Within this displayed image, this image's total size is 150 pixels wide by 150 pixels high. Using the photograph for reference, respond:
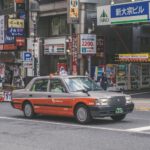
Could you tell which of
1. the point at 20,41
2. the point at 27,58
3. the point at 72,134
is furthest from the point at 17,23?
the point at 72,134

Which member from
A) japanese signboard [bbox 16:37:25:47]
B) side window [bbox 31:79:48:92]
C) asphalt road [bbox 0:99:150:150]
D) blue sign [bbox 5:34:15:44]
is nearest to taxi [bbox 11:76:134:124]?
side window [bbox 31:79:48:92]

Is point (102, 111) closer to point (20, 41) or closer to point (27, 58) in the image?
point (27, 58)

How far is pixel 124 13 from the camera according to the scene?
31234 millimetres

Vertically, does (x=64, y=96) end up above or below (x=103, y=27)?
below

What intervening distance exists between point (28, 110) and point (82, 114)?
9.68ft

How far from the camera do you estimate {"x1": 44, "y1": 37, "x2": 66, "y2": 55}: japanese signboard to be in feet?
122

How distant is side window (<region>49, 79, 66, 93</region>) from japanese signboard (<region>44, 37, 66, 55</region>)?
768 inches

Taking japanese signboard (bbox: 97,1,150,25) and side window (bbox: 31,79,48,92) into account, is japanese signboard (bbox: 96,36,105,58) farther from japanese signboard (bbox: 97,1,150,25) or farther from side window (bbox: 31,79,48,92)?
side window (bbox: 31,79,48,92)

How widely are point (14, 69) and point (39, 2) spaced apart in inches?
282

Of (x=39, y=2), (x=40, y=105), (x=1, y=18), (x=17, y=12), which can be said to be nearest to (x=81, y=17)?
(x=39, y=2)

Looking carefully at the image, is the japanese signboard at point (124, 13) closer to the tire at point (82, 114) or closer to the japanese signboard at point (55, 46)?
the japanese signboard at point (55, 46)

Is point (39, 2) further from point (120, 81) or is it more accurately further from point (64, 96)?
point (64, 96)

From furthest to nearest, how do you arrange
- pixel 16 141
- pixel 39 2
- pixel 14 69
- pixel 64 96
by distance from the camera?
pixel 14 69 → pixel 39 2 → pixel 64 96 → pixel 16 141

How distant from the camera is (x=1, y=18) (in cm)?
4400
